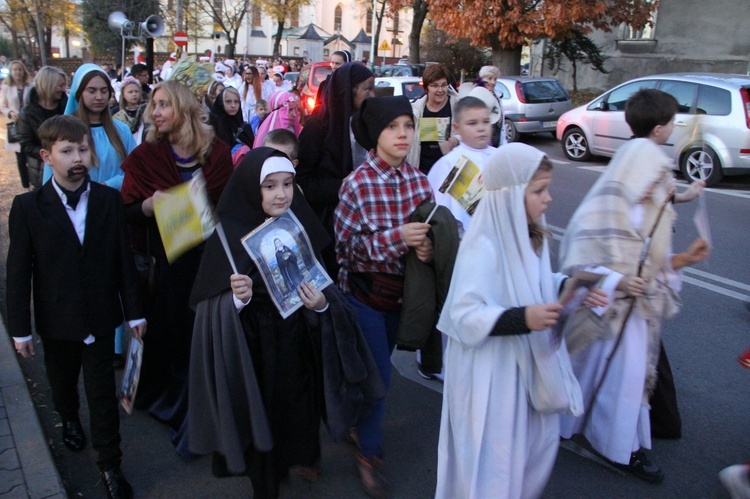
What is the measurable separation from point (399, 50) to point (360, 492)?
7556 cm

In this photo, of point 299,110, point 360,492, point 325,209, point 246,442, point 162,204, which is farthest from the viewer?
point 299,110

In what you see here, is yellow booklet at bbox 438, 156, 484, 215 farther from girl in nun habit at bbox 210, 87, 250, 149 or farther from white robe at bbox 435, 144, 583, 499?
girl in nun habit at bbox 210, 87, 250, 149

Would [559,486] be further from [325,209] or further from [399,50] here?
[399,50]

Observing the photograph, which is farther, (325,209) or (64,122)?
(325,209)

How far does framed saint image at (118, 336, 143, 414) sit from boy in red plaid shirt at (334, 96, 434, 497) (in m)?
1.11

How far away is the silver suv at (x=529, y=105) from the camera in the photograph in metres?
16.0

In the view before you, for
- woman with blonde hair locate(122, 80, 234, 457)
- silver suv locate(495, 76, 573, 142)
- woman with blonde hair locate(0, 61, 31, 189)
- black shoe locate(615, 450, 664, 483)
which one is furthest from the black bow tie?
silver suv locate(495, 76, 573, 142)

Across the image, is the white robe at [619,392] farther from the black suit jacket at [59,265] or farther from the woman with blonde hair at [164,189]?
the black suit jacket at [59,265]

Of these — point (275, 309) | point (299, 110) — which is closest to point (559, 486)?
point (275, 309)

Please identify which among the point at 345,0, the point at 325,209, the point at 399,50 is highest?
the point at 345,0

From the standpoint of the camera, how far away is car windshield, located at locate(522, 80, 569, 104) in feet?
53.0

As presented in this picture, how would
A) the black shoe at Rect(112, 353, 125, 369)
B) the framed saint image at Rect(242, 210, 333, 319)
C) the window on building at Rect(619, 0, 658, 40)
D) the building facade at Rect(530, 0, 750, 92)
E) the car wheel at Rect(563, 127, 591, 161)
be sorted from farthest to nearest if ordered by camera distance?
the window on building at Rect(619, 0, 658, 40) < the building facade at Rect(530, 0, 750, 92) < the car wheel at Rect(563, 127, 591, 161) < the black shoe at Rect(112, 353, 125, 369) < the framed saint image at Rect(242, 210, 333, 319)

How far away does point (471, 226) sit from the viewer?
2.52 metres

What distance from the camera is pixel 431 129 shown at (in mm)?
4918
